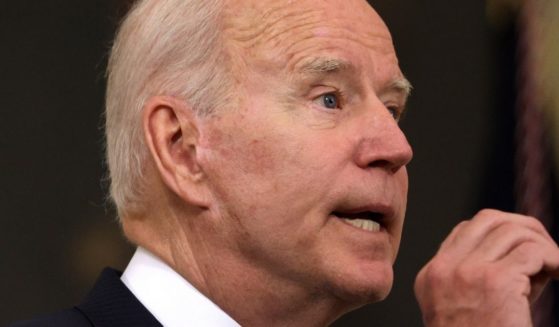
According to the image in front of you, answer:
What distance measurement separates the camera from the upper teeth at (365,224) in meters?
1.86

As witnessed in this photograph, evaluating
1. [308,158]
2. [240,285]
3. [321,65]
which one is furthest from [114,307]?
[321,65]

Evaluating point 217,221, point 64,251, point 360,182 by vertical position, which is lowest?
point 64,251

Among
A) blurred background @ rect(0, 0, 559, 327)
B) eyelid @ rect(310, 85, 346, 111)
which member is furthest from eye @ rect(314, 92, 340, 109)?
blurred background @ rect(0, 0, 559, 327)

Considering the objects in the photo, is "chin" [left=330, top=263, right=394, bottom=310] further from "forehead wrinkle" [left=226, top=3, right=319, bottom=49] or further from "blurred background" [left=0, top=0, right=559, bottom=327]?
"blurred background" [left=0, top=0, right=559, bottom=327]

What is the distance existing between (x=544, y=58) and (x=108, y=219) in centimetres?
87

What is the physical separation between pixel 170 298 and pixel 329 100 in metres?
0.37

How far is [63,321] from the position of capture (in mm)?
1854

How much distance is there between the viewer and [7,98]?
244cm

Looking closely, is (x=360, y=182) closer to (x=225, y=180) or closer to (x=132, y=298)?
(x=225, y=180)

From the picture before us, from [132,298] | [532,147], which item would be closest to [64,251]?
[132,298]

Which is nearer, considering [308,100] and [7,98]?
[308,100]

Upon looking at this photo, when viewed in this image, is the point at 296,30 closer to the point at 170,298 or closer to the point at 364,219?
the point at 364,219

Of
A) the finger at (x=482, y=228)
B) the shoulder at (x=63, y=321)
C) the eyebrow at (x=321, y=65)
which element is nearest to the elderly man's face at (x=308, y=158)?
the eyebrow at (x=321, y=65)

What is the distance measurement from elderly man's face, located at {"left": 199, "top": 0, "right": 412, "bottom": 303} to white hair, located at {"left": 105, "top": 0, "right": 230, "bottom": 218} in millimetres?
34
